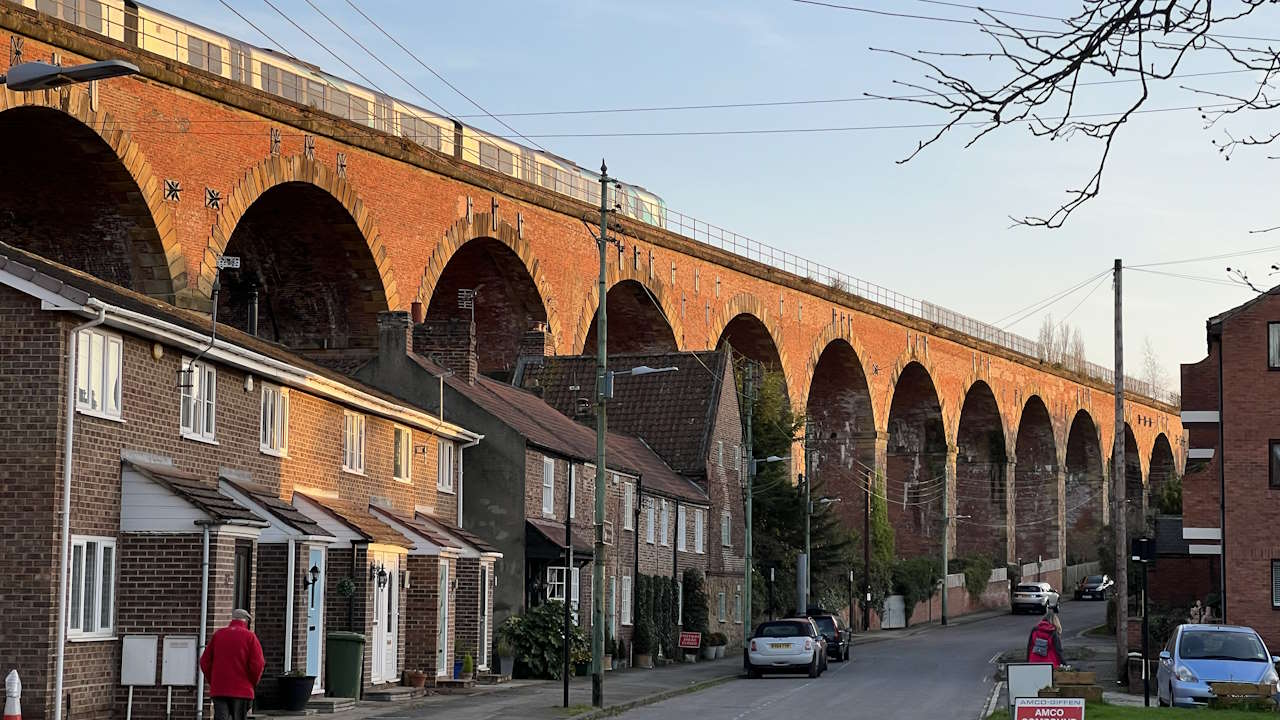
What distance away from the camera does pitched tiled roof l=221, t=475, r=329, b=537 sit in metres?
23.2

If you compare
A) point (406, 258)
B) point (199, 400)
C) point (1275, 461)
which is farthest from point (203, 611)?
point (1275, 461)

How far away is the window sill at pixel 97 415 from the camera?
1952 cm

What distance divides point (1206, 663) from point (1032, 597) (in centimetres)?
5212

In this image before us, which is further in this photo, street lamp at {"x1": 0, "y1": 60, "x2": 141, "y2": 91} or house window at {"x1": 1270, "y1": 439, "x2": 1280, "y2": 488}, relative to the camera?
house window at {"x1": 1270, "y1": 439, "x2": 1280, "y2": 488}

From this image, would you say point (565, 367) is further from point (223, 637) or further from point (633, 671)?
point (223, 637)

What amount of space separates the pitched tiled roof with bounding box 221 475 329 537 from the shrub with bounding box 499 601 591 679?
1034 cm

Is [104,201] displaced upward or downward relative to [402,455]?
upward

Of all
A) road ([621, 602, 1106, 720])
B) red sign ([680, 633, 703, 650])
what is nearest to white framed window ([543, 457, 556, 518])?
road ([621, 602, 1106, 720])

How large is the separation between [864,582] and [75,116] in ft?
141

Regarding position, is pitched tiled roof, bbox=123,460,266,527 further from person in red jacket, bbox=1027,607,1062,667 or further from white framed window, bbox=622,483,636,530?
white framed window, bbox=622,483,636,530

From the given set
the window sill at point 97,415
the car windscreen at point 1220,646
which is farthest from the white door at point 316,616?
the car windscreen at point 1220,646

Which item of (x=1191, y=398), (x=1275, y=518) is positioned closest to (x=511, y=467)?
(x=1275, y=518)

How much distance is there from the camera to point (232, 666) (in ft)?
57.0

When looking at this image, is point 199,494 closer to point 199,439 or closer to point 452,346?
point 199,439
